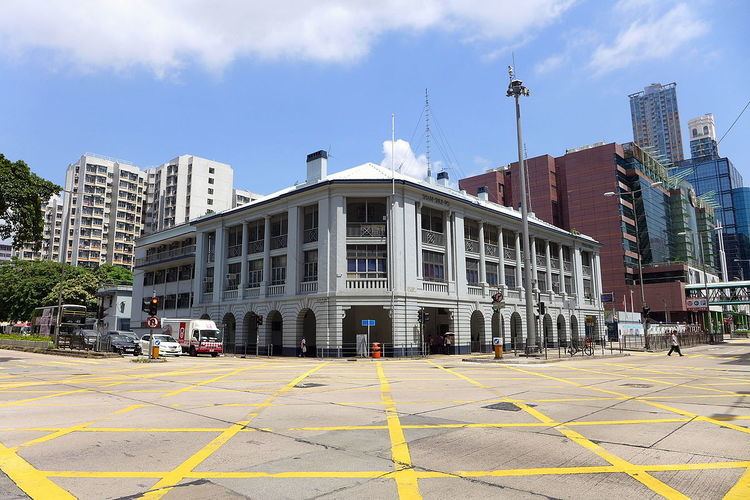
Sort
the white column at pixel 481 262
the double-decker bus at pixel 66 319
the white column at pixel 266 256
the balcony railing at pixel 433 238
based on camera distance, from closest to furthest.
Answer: the balcony railing at pixel 433 238 → the white column at pixel 266 256 → the white column at pixel 481 262 → the double-decker bus at pixel 66 319

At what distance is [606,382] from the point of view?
16.9 meters

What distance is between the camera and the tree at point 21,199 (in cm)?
3077

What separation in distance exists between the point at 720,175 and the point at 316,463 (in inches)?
8220

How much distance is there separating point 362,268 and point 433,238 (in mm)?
7031

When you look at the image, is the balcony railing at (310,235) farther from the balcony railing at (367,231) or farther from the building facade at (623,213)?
the building facade at (623,213)

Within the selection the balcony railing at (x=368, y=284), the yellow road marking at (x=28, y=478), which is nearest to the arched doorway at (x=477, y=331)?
the balcony railing at (x=368, y=284)

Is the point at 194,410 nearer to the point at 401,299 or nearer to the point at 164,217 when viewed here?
the point at 401,299

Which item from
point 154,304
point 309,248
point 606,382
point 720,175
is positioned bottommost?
point 606,382

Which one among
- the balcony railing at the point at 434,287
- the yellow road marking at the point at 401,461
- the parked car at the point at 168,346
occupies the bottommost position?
the yellow road marking at the point at 401,461

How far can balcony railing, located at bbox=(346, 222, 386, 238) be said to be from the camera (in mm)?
39156

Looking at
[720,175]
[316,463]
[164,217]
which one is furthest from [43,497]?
[720,175]

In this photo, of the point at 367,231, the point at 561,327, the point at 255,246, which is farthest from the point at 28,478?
the point at 561,327

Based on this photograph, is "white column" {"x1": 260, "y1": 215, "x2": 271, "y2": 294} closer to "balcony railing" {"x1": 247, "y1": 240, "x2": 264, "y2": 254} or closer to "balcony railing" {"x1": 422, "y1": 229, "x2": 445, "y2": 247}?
"balcony railing" {"x1": 247, "y1": 240, "x2": 264, "y2": 254}

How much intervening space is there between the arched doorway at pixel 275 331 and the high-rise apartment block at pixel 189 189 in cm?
7547
